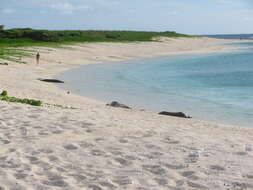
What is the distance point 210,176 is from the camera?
6.29 m

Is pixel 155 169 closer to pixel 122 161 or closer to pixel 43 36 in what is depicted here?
pixel 122 161

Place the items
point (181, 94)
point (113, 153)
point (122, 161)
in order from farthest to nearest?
point (181, 94) → point (113, 153) → point (122, 161)

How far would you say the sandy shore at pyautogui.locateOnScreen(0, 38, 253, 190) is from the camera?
239 inches

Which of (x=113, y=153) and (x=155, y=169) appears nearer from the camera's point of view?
(x=155, y=169)

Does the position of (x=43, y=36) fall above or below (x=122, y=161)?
above

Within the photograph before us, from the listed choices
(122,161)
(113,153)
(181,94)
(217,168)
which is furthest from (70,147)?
(181,94)

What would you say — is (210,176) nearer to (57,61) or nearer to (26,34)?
(57,61)

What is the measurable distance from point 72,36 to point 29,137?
68796mm

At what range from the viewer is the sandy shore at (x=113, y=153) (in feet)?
20.0

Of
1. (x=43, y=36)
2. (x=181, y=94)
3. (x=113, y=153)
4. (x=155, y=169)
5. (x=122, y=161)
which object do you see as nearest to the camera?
(x=155, y=169)

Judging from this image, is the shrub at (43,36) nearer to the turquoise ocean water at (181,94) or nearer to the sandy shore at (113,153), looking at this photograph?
the turquoise ocean water at (181,94)

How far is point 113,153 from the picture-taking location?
759 cm

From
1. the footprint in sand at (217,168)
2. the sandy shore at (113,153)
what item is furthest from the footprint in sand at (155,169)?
the footprint in sand at (217,168)

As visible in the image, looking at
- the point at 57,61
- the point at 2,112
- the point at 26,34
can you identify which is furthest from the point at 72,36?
the point at 2,112
